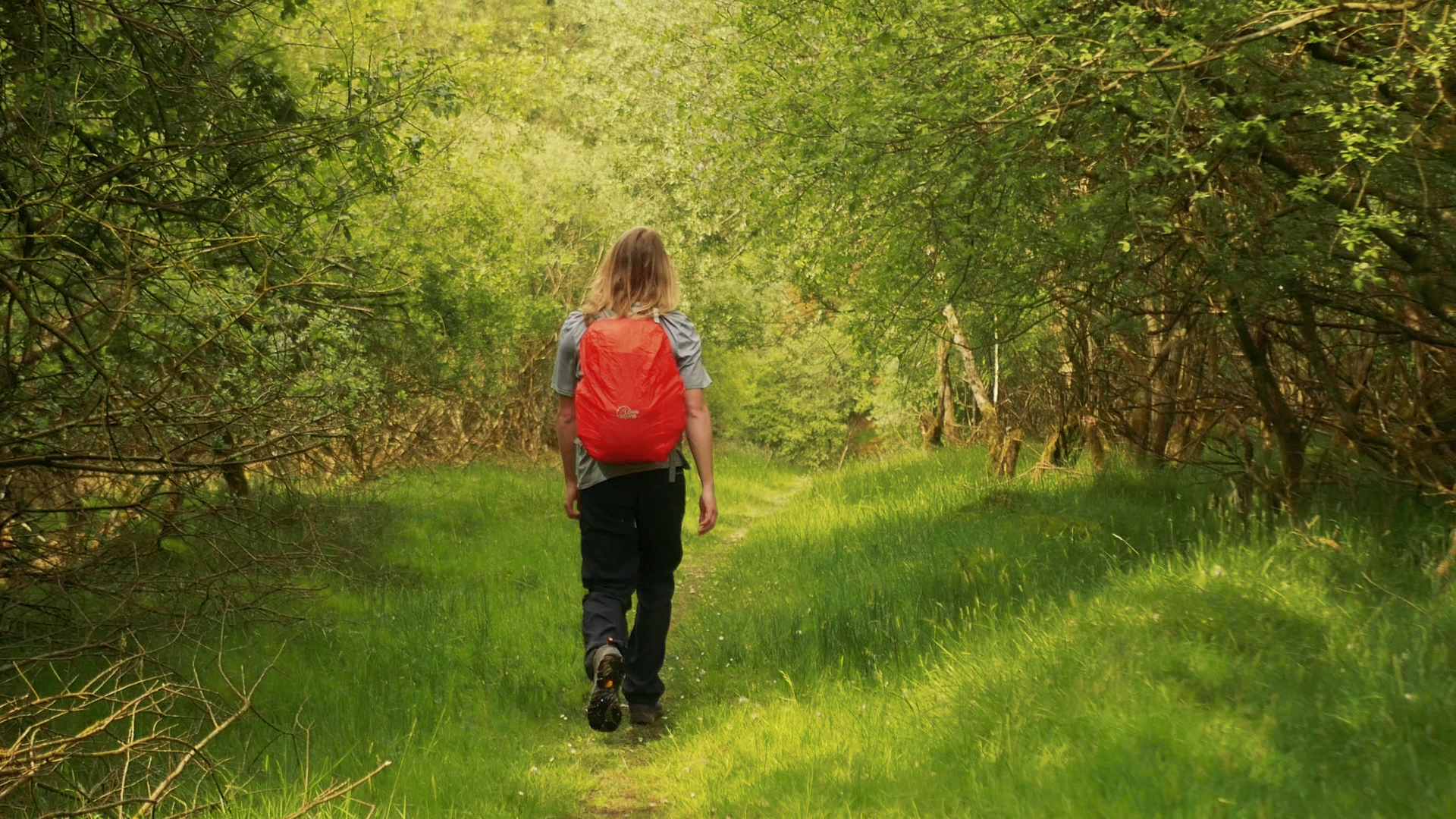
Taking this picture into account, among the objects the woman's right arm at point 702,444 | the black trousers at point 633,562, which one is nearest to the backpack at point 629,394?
the woman's right arm at point 702,444

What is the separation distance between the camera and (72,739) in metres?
2.86

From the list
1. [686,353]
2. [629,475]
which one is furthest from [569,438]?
[686,353]

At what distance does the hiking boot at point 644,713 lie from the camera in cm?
577

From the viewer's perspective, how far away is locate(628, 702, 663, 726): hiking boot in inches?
227

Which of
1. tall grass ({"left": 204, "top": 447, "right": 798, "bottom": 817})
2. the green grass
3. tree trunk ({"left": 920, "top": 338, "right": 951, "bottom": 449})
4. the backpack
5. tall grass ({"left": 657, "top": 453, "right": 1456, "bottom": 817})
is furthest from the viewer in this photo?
tree trunk ({"left": 920, "top": 338, "right": 951, "bottom": 449})

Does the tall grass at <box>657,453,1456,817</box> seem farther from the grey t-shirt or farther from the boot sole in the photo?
the grey t-shirt

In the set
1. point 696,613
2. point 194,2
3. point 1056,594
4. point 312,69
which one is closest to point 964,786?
point 1056,594

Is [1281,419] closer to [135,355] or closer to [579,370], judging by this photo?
[579,370]

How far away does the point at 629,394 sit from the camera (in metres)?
5.25

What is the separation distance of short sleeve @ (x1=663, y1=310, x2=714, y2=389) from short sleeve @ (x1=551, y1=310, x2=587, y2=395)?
0.43m

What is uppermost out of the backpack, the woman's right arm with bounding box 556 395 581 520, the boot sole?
the backpack

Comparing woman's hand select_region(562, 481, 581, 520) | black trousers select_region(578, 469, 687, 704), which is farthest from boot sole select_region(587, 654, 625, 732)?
woman's hand select_region(562, 481, 581, 520)

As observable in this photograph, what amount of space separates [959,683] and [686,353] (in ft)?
6.49

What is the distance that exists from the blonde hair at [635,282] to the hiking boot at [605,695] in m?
1.64
